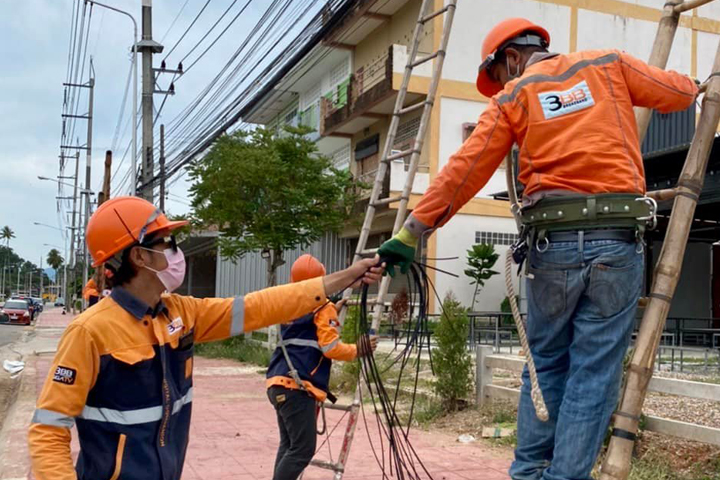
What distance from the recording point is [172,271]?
2990mm

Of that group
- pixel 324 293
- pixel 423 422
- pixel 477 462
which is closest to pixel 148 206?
pixel 324 293

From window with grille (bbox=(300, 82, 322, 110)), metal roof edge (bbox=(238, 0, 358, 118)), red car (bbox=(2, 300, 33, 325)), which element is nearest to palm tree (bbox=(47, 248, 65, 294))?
red car (bbox=(2, 300, 33, 325))

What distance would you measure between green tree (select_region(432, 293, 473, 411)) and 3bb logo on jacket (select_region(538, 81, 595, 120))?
19.5 ft

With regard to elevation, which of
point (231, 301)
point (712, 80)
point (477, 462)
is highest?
point (712, 80)

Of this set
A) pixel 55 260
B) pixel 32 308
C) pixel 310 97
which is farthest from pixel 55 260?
pixel 310 97

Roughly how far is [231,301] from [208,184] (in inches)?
629

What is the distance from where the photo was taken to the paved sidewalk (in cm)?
659

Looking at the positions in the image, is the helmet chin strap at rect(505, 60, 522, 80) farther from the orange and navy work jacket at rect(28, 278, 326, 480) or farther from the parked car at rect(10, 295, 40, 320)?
the parked car at rect(10, 295, 40, 320)

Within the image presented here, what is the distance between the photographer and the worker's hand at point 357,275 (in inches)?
126

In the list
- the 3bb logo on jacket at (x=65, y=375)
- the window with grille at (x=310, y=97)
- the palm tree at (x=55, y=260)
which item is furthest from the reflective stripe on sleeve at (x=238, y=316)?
the palm tree at (x=55, y=260)

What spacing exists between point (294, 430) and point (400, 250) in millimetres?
2205

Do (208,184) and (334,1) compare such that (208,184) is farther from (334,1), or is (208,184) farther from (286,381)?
(286,381)

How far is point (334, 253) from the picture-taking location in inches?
1052

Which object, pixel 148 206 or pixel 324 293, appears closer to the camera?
pixel 148 206
